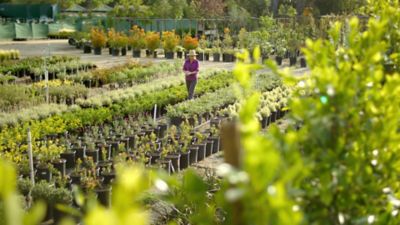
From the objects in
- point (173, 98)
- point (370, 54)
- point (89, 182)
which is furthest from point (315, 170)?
point (173, 98)

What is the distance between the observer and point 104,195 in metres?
4.75

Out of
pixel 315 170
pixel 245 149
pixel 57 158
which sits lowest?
pixel 57 158

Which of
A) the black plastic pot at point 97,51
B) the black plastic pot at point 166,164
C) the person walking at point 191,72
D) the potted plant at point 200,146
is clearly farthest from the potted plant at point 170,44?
the black plastic pot at point 166,164

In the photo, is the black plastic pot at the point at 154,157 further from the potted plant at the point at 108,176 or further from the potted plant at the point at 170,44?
the potted plant at the point at 170,44

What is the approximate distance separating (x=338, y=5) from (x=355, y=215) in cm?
2978

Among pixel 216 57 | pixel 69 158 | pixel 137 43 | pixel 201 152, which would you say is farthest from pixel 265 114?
pixel 137 43

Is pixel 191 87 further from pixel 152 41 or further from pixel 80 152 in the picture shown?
pixel 152 41

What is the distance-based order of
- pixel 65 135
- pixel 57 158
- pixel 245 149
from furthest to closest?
pixel 65 135 → pixel 57 158 → pixel 245 149

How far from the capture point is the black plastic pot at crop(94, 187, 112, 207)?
472cm

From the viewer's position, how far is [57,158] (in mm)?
5762

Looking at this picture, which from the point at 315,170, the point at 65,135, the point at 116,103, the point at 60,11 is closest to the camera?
the point at 315,170

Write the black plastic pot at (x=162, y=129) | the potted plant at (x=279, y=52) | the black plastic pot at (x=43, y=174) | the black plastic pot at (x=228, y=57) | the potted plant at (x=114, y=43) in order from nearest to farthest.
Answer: the black plastic pot at (x=43, y=174) < the black plastic pot at (x=162, y=129) < the potted plant at (x=279, y=52) < the black plastic pot at (x=228, y=57) < the potted plant at (x=114, y=43)

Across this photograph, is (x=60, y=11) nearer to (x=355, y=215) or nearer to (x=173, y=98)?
(x=173, y=98)

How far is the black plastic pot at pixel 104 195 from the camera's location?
4.72 meters
